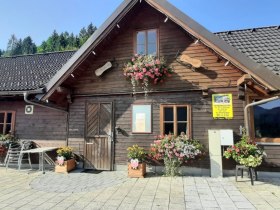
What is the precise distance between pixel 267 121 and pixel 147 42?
4436 mm

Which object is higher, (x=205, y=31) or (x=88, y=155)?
(x=205, y=31)

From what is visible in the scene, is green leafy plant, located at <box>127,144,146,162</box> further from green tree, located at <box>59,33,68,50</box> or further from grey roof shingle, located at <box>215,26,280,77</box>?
green tree, located at <box>59,33,68,50</box>

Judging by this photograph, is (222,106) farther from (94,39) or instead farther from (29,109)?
(29,109)

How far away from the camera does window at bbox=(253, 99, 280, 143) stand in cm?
696

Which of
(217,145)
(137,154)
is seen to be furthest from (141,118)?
(217,145)

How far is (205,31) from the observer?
21.5 feet

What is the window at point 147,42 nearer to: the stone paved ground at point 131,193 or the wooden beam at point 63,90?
the wooden beam at point 63,90

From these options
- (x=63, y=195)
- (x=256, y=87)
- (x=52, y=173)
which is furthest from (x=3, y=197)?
(x=256, y=87)

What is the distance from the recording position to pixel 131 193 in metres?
5.20

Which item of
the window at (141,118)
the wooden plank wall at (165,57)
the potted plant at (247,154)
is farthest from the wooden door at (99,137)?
the potted plant at (247,154)

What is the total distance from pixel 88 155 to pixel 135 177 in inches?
82.3

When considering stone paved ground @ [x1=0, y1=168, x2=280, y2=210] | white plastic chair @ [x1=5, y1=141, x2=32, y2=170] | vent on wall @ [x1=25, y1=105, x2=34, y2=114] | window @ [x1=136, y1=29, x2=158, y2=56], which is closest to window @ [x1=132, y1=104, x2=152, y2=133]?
stone paved ground @ [x1=0, y1=168, x2=280, y2=210]

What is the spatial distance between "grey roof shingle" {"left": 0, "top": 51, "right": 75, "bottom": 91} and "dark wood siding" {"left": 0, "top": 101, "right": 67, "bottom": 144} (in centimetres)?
77

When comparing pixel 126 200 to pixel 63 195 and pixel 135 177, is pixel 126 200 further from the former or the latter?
pixel 135 177
